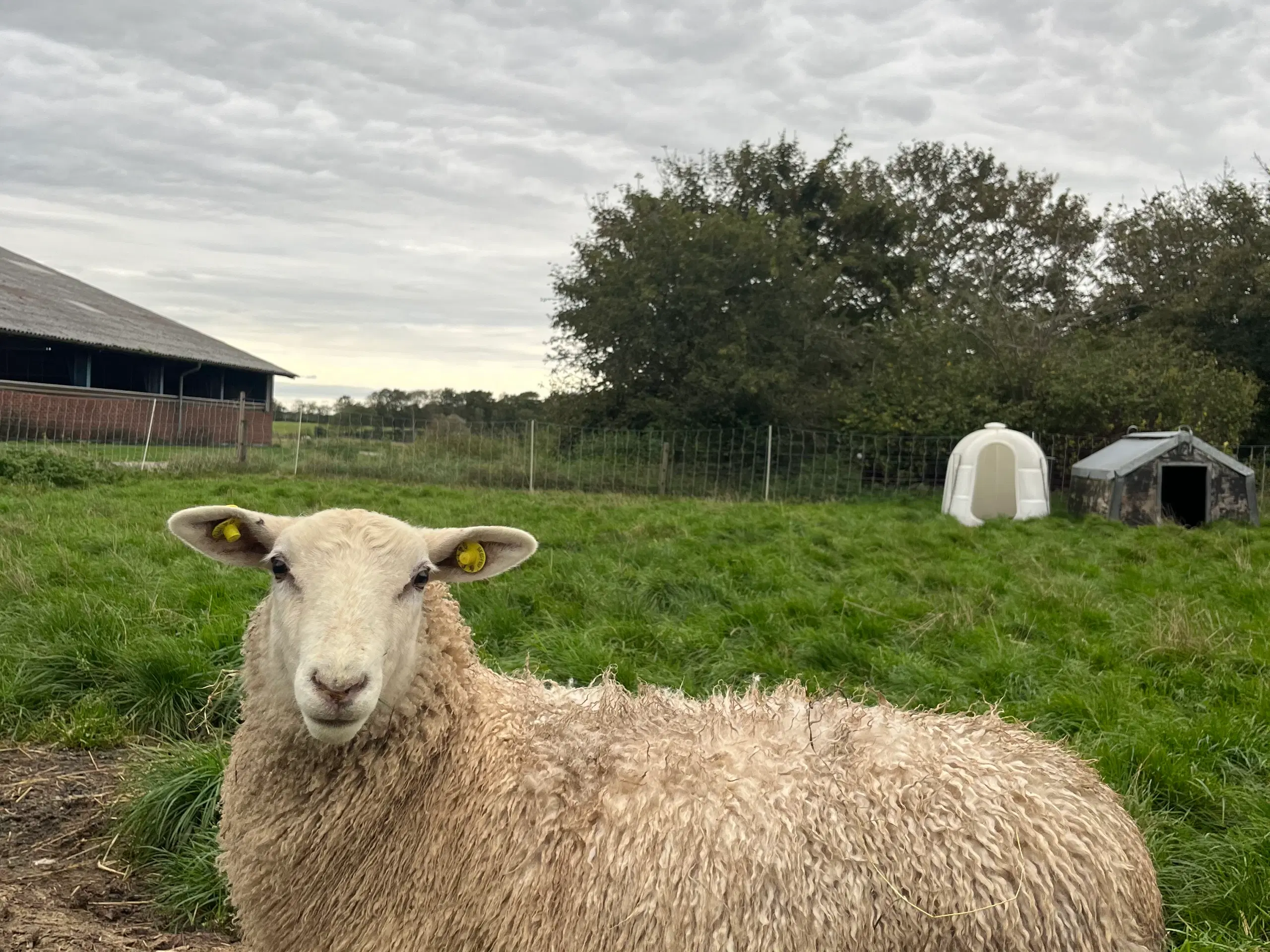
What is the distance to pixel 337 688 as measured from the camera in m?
2.15

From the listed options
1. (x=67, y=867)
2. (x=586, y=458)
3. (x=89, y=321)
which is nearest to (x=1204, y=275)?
(x=586, y=458)

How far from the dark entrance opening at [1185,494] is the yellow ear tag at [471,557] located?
12.0m

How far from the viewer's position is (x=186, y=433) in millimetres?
19234

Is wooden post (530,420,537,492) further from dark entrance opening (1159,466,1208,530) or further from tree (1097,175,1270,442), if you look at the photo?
tree (1097,175,1270,442)

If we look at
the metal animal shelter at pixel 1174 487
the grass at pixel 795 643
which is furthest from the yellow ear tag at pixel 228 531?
the metal animal shelter at pixel 1174 487

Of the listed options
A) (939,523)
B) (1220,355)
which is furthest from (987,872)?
(1220,355)

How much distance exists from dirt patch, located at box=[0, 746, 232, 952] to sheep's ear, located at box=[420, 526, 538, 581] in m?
1.63

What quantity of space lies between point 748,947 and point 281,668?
1437 mm

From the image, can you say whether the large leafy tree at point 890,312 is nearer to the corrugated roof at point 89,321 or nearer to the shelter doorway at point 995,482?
the shelter doorway at point 995,482

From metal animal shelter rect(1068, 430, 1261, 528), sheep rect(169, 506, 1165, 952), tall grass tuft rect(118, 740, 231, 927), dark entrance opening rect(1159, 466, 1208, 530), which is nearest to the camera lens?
sheep rect(169, 506, 1165, 952)

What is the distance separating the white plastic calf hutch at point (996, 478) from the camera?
1284 centimetres

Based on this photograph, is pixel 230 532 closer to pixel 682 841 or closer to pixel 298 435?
pixel 682 841

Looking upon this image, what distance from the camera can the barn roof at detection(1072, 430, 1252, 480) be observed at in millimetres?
11984

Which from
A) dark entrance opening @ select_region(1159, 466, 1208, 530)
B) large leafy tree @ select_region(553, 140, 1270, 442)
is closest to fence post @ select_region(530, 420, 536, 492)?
large leafy tree @ select_region(553, 140, 1270, 442)
